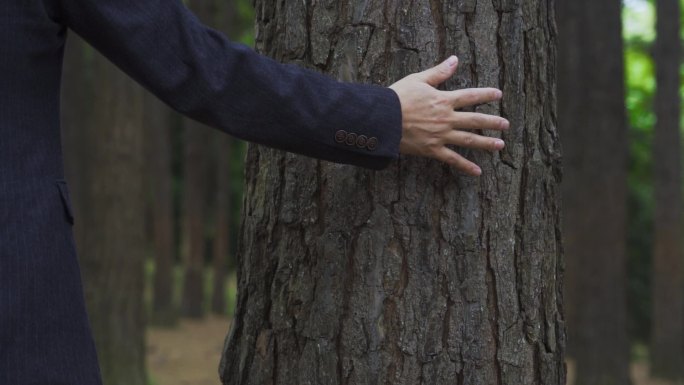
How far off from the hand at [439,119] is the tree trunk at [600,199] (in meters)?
7.78

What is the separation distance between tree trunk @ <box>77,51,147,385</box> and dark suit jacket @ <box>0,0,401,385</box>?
6.48 m

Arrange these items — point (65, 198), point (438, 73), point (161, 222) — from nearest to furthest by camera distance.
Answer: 1. point (65, 198)
2. point (438, 73)
3. point (161, 222)

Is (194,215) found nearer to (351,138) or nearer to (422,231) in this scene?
(422,231)

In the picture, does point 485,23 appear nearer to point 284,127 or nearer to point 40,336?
point 284,127

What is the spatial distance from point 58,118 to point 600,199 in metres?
8.70

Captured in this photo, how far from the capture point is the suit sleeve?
2223 millimetres

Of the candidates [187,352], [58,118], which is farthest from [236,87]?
[187,352]

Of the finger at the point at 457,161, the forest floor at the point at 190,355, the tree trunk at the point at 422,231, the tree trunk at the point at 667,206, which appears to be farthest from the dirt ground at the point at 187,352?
the finger at the point at 457,161

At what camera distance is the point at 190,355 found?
13.9m

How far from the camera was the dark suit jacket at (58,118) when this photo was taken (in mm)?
2158

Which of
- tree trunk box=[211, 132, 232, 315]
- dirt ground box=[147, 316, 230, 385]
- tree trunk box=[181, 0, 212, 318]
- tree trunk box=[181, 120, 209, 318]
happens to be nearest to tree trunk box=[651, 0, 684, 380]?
dirt ground box=[147, 316, 230, 385]

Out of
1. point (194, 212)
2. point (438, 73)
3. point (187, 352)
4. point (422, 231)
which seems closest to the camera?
point (438, 73)

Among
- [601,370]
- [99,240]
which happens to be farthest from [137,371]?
[601,370]

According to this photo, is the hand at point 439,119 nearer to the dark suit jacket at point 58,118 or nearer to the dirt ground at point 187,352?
the dark suit jacket at point 58,118
